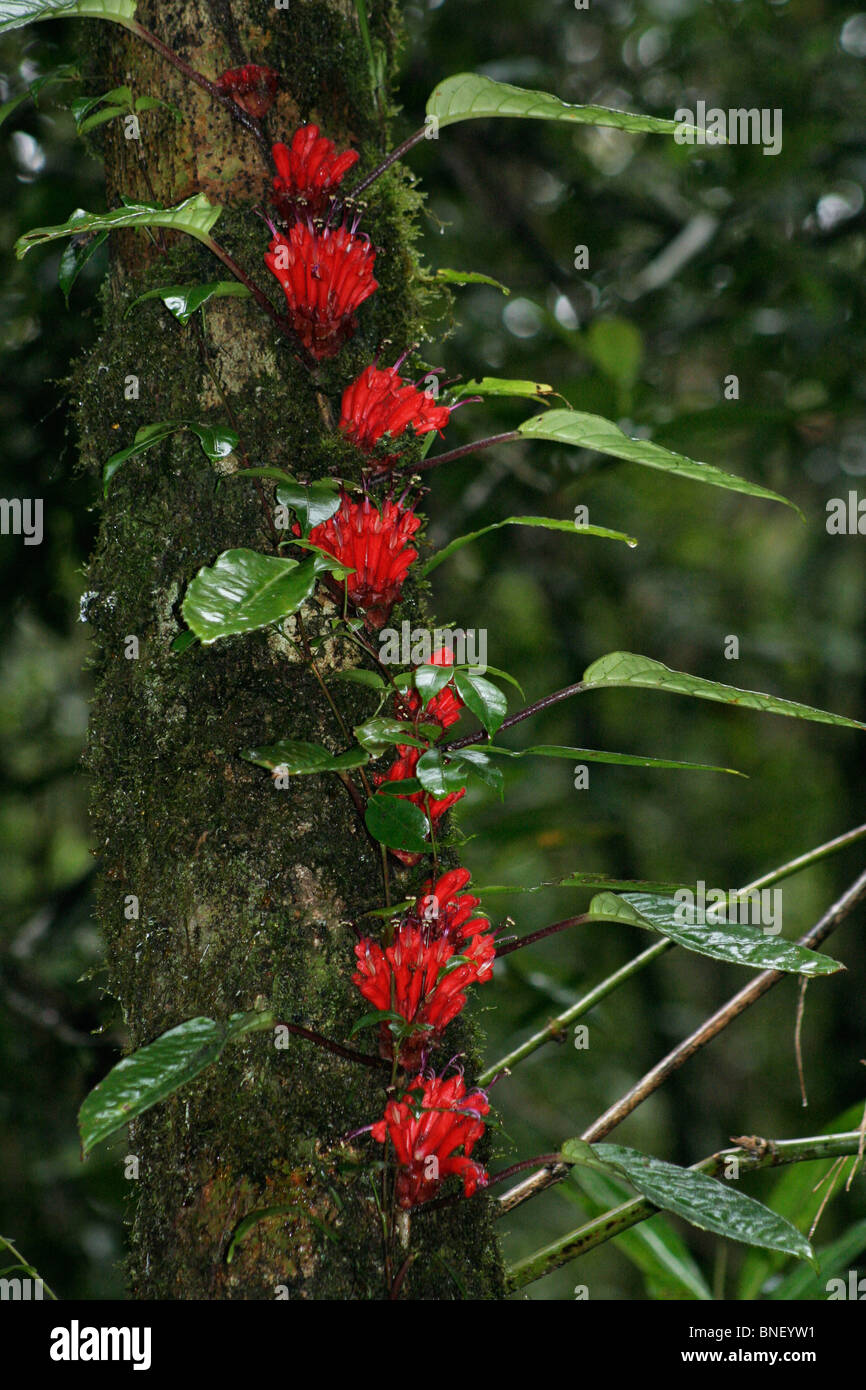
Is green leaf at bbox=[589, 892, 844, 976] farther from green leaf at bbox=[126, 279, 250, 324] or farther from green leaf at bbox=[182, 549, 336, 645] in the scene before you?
green leaf at bbox=[126, 279, 250, 324]

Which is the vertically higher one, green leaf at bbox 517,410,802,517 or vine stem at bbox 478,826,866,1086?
green leaf at bbox 517,410,802,517

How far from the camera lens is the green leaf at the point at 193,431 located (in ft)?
2.80

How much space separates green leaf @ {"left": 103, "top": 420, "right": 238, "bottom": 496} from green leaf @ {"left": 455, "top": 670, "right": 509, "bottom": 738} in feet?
0.87

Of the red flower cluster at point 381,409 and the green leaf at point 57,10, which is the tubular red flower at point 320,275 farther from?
the green leaf at point 57,10

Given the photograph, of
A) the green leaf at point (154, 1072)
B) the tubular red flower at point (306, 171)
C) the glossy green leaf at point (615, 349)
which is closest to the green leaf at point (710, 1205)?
the green leaf at point (154, 1072)

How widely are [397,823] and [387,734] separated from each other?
0.07 meters

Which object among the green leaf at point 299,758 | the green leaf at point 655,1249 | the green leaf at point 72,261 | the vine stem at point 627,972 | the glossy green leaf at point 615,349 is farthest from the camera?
the glossy green leaf at point 615,349

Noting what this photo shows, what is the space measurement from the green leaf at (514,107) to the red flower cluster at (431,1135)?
758mm

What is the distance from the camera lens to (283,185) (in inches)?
36.8

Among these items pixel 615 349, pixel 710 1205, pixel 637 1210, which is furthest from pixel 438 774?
pixel 615 349

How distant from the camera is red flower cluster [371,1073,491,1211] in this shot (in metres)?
0.81

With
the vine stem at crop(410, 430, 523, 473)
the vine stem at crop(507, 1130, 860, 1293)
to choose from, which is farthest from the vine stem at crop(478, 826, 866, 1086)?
the vine stem at crop(410, 430, 523, 473)

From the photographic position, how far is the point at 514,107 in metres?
0.91
